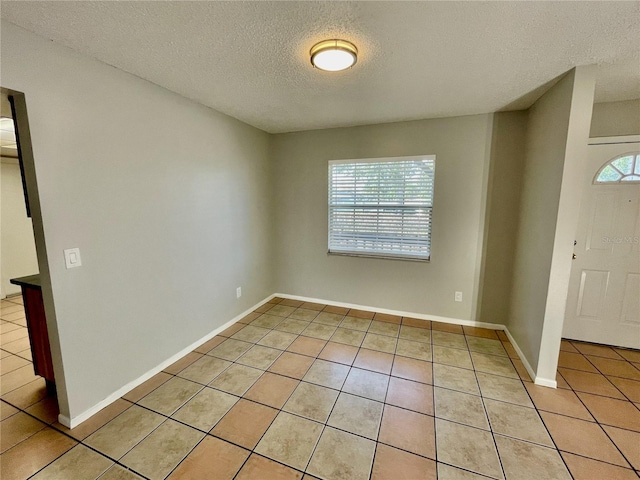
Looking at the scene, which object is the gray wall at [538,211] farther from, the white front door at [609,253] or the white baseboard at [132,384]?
the white baseboard at [132,384]

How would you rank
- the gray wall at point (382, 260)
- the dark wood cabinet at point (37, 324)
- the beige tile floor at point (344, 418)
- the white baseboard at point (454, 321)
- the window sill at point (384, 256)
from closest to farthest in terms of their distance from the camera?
the beige tile floor at point (344, 418)
the dark wood cabinet at point (37, 324)
the white baseboard at point (454, 321)
the gray wall at point (382, 260)
the window sill at point (384, 256)

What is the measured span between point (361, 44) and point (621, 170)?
279 cm

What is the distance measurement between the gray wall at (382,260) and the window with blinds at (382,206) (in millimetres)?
103

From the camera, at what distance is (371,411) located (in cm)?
188

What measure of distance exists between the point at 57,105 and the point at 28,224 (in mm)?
3839

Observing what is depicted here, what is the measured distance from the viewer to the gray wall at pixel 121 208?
1.58m

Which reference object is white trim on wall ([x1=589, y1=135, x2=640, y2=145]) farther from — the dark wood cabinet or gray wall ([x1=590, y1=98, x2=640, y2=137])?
the dark wood cabinet

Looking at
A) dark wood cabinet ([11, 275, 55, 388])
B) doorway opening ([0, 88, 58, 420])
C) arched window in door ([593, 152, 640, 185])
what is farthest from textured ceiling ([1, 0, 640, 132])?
dark wood cabinet ([11, 275, 55, 388])

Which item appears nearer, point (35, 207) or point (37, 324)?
point (35, 207)

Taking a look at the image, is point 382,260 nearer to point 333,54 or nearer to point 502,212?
point 502,212

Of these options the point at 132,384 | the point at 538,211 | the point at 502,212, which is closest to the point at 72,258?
the point at 132,384

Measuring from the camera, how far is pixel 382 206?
11.0ft

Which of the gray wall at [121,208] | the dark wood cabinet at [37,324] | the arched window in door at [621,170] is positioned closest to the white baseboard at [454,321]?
the gray wall at [121,208]

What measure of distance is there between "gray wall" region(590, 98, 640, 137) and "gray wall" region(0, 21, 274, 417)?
3619 mm
